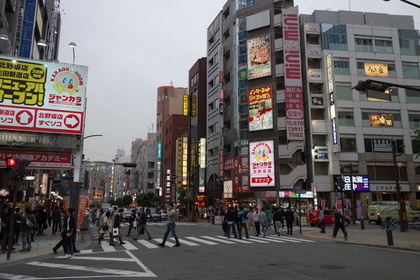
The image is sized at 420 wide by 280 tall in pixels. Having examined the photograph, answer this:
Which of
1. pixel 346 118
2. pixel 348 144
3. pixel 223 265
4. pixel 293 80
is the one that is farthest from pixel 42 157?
pixel 346 118

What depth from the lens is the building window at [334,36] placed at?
1839 inches

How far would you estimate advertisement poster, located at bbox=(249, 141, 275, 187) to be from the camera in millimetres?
45031

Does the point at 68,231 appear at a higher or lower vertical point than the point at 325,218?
higher

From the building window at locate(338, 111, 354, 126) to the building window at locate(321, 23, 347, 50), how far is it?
924cm

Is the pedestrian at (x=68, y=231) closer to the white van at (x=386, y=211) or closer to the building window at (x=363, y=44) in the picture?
the white van at (x=386, y=211)

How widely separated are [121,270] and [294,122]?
37369 millimetres

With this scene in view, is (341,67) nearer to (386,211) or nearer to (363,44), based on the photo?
(363,44)

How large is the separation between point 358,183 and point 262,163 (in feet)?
41.0

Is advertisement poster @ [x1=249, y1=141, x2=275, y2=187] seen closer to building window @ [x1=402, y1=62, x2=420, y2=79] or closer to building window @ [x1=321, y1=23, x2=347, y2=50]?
building window @ [x1=321, y1=23, x2=347, y2=50]

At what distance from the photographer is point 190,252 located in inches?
536

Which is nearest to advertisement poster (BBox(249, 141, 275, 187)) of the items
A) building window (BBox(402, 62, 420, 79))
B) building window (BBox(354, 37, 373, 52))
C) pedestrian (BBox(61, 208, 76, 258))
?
building window (BBox(354, 37, 373, 52))

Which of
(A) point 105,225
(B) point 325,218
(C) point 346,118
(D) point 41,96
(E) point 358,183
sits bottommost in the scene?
(B) point 325,218

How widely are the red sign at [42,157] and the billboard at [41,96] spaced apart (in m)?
1.53

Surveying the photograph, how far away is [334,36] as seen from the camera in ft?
155
